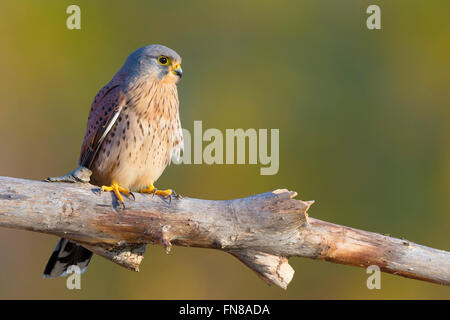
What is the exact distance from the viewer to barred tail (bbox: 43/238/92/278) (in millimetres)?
3812

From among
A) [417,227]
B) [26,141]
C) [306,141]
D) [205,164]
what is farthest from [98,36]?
[417,227]

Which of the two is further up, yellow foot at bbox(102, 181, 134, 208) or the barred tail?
yellow foot at bbox(102, 181, 134, 208)

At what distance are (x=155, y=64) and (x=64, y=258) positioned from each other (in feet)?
5.10

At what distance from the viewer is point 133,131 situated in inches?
155

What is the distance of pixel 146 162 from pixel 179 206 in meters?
0.68

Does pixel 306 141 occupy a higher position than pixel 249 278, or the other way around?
pixel 306 141

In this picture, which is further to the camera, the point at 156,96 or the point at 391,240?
the point at 156,96

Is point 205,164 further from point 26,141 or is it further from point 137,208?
point 137,208

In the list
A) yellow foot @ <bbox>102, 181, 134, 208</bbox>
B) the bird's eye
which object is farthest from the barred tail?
the bird's eye

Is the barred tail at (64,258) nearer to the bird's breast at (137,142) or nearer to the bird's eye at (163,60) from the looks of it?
the bird's breast at (137,142)

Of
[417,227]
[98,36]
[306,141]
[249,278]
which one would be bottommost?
[249,278]

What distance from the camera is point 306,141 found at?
9039 millimetres

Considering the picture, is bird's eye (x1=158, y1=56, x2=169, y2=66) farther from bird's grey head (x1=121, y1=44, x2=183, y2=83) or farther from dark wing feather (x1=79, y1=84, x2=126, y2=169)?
dark wing feather (x1=79, y1=84, x2=126, y2=169)

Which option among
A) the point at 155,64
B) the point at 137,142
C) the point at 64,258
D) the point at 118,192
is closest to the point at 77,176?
the point at 118,192
